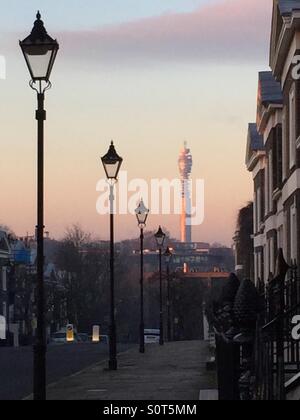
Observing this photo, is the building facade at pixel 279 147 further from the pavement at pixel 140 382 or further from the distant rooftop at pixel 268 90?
the pavement at pixel 140 382

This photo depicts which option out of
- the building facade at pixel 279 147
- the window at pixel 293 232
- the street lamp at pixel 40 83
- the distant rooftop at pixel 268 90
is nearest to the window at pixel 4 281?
the building facade at pixel 279 147

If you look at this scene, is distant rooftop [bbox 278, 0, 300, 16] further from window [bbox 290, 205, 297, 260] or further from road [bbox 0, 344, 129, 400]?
road [bbox 0, 344, 129, 400]

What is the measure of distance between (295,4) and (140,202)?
16812mm

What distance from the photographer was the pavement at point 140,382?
20.8 metres

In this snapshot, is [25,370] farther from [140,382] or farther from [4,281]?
[4,281]

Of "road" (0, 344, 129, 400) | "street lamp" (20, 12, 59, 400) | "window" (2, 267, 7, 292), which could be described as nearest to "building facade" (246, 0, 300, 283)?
"road" (0, 344, 129, 400)

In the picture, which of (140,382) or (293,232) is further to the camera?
(293,232)

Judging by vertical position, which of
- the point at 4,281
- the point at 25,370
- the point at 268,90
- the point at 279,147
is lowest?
the point at 25,370

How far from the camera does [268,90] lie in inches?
1652

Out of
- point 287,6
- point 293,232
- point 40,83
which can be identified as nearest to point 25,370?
point 293,232

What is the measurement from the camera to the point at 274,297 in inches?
683

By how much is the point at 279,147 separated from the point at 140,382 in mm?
16220

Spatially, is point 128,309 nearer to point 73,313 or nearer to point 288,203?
point 73,313
